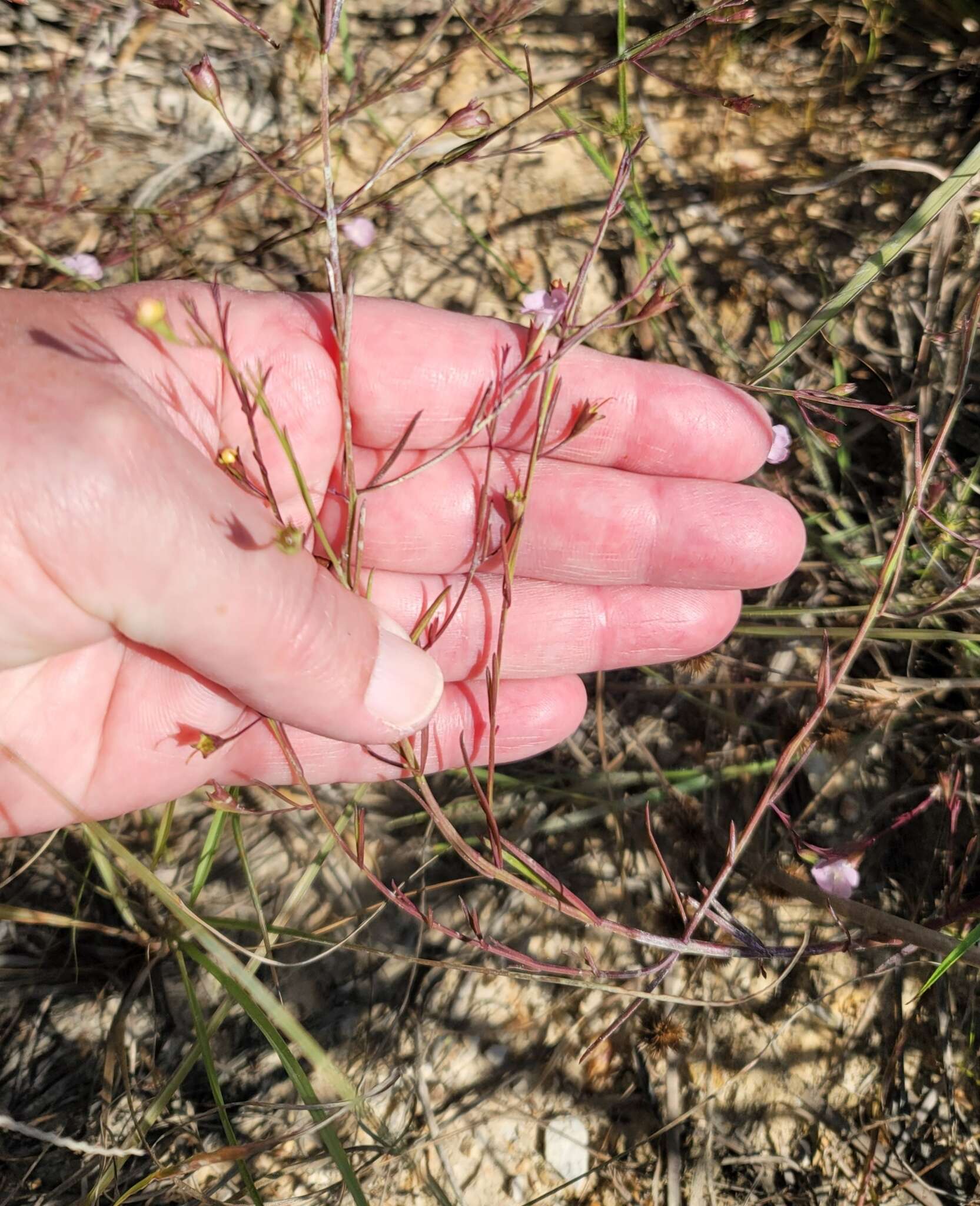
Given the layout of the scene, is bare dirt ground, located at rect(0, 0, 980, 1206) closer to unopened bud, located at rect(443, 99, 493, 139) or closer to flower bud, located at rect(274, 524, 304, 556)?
unopened bud, located at rect(443, 99, 493, 139)

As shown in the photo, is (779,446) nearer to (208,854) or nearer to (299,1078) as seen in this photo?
(208,854)

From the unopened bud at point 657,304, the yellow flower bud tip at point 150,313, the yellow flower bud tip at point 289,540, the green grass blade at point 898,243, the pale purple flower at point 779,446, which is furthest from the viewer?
the pale purple flower at point 779,446

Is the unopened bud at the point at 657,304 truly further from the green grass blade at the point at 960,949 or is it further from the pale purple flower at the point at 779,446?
the green grass blade at the point at 960,949

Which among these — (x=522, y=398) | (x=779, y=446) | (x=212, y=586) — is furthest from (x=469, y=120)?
(x=779, y=446)

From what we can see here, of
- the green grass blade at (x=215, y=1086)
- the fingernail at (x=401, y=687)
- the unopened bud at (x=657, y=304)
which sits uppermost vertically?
the unopened bud at (x=657, y=304)

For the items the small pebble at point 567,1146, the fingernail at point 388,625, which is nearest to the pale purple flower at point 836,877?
the small pebble at point 567,1146

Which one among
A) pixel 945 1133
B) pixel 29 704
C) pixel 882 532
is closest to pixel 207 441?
pixel 29 704
